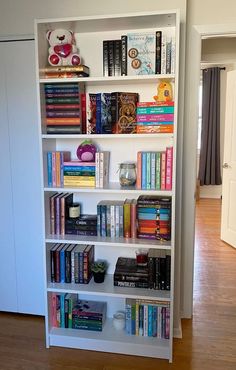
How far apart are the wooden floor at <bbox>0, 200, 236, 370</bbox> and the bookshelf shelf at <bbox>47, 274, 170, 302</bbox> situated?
1.31 ft

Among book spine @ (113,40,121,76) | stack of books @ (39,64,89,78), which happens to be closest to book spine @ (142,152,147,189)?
book spine @ (113,40,121,76)

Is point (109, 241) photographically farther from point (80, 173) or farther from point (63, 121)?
point (63, 121)

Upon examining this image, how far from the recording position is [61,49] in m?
1.98

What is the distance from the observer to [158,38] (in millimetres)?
1847

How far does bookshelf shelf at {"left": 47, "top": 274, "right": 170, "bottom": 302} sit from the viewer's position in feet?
6.49

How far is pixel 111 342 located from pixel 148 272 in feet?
1.67

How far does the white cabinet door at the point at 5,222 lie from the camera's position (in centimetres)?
231

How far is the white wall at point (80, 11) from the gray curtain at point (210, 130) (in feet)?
14.3

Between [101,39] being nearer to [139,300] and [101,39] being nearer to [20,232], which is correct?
[20,232]

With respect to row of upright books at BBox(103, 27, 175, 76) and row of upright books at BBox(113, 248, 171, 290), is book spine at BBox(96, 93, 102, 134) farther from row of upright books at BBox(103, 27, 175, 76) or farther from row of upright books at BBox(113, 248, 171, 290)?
row of upright books at BBox(113, 248, 171, 290)

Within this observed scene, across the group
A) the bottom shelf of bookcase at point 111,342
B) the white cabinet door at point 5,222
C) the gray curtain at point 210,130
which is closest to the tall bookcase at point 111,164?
the bottom shelf of bookcase at point 111,342

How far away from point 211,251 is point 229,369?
74.8 inches

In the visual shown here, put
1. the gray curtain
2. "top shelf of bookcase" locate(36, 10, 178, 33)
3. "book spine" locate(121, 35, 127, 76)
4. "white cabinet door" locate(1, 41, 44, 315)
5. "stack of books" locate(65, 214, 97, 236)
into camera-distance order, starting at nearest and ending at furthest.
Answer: "top shelf of bookcase" locate(36, 10, 178, 33) < "book spine" locate(121, 35, 127, 76) < "stack of books" locate(65, 214, 97, 236) < "white cabinet door" locate(1, 41, 44, 315) < the gray curtain

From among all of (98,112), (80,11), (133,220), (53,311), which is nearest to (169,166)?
(133,220)
